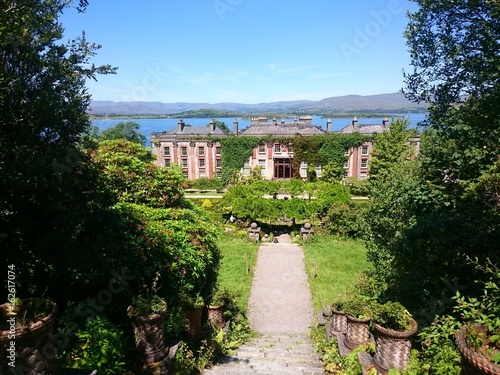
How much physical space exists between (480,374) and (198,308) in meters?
5.99

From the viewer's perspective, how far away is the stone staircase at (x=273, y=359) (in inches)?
296

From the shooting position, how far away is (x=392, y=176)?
13.3 meters

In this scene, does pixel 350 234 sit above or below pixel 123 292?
below

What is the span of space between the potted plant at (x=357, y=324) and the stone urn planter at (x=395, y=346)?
1.64m

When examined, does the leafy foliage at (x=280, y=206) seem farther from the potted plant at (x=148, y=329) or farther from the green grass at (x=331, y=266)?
the potted plant at (x=148, y=329)

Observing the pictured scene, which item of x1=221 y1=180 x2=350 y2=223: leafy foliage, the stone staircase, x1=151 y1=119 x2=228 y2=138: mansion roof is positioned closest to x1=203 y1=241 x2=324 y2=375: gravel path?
the stone staircase

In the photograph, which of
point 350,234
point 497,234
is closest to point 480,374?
point 497,234

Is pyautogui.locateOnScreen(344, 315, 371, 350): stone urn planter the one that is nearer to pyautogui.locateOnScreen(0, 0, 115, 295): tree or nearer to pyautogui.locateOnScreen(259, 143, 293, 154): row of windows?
pyautogui.locateOnScreen(0, 0, 115, 295): tree

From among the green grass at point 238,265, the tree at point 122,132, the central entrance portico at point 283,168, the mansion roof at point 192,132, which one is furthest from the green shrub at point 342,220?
the tree at point 122,132

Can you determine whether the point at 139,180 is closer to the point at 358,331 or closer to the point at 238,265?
the point at 358,331

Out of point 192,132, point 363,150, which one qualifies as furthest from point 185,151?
point 363,150

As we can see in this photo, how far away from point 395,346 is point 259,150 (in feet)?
121

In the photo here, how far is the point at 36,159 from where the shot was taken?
5.16 m

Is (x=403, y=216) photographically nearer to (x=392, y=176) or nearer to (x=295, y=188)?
(x=392, y=176)
